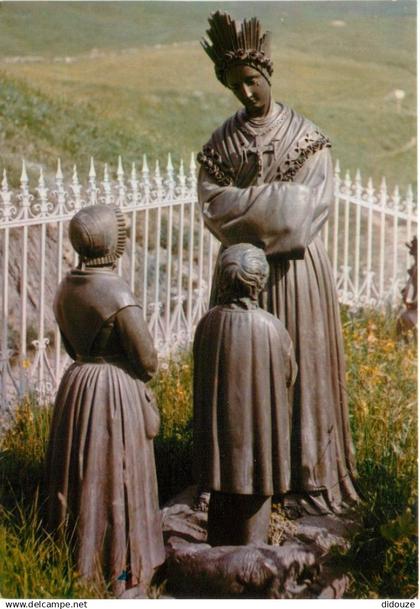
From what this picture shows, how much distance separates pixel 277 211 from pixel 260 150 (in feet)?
1.21

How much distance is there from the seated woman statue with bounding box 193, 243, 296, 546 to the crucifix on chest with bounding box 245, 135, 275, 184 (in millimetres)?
631

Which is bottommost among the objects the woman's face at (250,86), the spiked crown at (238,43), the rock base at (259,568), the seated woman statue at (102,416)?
the rock base at (259,568)

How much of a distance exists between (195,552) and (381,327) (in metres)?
5.72

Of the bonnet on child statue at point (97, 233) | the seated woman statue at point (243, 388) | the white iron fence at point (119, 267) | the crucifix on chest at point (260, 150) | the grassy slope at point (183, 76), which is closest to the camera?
the bonnet on child statue at point (97, 233)

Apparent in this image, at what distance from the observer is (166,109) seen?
48.2ft

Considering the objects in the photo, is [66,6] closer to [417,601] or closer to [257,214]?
[257,214]

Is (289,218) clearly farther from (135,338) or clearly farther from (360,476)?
(360,476)

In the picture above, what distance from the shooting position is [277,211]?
177 inches

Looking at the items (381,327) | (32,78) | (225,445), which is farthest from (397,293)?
(225,445)

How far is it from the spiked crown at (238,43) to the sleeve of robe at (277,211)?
0.56 metres

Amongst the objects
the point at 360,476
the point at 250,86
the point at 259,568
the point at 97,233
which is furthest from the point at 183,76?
the point at 259,568

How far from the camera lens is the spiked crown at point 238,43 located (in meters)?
4.43

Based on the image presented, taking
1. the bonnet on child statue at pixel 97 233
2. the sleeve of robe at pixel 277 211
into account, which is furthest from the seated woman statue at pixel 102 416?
the sleeve of robe at pixel 277 211

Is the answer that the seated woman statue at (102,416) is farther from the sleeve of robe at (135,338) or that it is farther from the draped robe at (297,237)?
the draped robe at (297,237)
